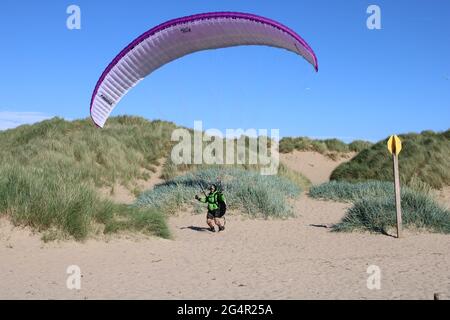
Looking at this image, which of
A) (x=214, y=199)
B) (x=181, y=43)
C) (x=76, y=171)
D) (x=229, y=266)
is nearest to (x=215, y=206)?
(x=214, y=199)

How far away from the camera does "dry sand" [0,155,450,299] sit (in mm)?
6094

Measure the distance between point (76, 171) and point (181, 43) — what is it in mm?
8256

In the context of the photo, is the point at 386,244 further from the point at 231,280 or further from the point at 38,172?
the point at 38,172

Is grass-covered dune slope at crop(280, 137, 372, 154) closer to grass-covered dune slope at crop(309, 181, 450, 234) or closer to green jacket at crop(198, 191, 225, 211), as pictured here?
grass-covered dune slope at crop(309, 181, 450, 234)

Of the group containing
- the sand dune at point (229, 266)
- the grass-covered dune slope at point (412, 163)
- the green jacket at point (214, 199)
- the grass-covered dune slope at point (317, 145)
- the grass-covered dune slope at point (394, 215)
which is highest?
the grass-covered dune slope at point (317, 145)

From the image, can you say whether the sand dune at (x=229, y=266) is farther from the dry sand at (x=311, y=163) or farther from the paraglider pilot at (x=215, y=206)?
the dry sand at (x=311, y=163)

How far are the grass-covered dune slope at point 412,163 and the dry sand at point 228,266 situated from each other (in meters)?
9.90

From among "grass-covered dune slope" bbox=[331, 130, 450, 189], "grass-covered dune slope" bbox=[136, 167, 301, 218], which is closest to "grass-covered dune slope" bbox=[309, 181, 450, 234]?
"grass-covered dune slope" bbox=[136, 167, 301, 218]

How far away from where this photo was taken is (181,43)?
13.7 metres

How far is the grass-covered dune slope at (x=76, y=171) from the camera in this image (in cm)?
911

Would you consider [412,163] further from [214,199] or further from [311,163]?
[311,163]

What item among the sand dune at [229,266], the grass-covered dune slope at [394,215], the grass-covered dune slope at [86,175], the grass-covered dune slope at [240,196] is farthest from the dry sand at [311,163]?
the sand dune at [229,266]

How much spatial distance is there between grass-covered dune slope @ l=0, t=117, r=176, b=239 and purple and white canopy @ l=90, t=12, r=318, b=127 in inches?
104

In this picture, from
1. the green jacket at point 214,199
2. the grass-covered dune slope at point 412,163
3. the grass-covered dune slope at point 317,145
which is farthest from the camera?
the grass-covered dune slope at point 317,145
